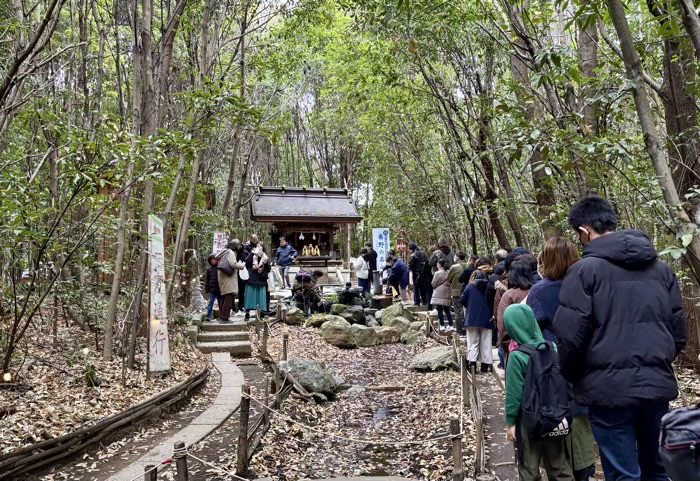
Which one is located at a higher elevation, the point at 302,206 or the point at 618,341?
the point at 302,206

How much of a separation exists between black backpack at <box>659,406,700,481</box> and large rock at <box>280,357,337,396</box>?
6.53 m

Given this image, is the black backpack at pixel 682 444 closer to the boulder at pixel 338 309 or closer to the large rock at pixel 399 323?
the large rock at pixel 399 323

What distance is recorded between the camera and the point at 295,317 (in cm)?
1409

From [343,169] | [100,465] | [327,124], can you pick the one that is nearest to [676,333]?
[100,465]

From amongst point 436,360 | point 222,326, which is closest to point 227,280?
point 222,326

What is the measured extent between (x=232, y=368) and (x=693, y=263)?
24.7 feet

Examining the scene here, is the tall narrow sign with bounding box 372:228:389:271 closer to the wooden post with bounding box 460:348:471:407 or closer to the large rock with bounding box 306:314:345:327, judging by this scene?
the large rock with bounding box 306:314:345:327

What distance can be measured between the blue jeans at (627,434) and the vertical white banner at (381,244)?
1696 centimetres

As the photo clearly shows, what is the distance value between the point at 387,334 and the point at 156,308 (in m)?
7.09

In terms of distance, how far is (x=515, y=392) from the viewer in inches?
124

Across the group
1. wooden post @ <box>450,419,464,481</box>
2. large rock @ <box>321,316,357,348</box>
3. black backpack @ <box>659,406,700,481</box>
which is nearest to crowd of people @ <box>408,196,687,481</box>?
black backpack @ <box>659,406,700,481</box>

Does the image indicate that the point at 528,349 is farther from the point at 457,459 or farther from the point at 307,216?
the point at 307,216

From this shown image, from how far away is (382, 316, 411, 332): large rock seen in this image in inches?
537

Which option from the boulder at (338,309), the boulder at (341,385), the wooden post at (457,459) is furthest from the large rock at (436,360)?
the wooden post at (457,459)
